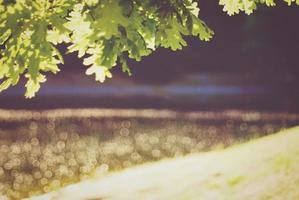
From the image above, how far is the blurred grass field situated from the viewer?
14047 millimetres

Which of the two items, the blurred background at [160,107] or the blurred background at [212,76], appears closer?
the blurred background at [160,107]

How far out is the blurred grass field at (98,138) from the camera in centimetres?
1405

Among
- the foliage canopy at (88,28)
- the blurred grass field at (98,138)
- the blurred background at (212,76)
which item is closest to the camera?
the foliage canopy at (88,28)

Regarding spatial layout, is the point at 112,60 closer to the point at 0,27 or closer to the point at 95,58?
the point at 95,58

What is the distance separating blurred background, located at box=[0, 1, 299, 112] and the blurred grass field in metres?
2.61

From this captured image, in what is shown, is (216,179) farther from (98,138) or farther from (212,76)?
Result: (212,76)

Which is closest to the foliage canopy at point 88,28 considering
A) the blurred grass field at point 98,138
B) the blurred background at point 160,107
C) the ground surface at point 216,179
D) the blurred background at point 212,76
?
the ground surface at point 216,179

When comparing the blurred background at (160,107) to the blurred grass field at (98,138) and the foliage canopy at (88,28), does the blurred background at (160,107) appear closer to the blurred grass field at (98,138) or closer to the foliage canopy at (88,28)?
the blurred grass field at (98,138)

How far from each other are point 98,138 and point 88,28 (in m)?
14.6

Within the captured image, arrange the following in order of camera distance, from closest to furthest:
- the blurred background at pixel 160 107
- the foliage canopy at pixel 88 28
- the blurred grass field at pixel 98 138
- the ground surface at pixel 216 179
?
the foliage canopy at pixel 88 28, the ground surface at pixel 216 179, the blurred grass field at pixel 98 138, the blurred background at pixel 160 107

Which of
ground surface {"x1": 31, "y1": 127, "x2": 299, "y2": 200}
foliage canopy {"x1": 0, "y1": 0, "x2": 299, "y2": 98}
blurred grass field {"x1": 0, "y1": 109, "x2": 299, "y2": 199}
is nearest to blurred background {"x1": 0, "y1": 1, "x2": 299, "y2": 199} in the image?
blurred grass field {"x1": 0, "y1": 109, "x2": 299, "y2": 199}

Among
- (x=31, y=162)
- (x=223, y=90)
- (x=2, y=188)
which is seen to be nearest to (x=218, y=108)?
(x=223, y=90)

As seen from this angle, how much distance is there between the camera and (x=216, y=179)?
26.4 feet

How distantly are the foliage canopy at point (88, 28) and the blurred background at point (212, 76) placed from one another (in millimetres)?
20240
